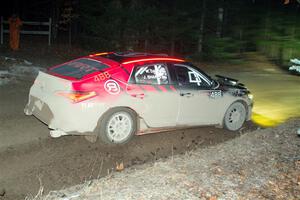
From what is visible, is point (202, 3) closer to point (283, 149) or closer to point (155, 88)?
point (155, 88)

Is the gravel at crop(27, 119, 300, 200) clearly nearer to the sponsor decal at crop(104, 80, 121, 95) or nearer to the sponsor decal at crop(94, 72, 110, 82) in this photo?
the sponsor decal at crop(104, 80, 121, 95)

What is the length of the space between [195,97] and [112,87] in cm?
183

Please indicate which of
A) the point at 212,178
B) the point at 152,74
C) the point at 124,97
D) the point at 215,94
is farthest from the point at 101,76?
the point at 212,178

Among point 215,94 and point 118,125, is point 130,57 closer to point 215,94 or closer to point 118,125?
point 118,125

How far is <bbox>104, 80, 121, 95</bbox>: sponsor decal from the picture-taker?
7391 millimetres

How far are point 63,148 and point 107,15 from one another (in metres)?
14.1

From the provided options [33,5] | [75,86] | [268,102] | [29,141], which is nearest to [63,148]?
[29,141]

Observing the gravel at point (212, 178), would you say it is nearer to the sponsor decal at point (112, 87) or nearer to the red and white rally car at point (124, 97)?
the red and white rally car at point (124, 97)

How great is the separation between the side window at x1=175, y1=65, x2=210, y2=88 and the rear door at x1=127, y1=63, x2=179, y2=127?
262 mm

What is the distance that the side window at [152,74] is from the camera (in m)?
7.80

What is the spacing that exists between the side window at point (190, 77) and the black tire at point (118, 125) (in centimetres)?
121

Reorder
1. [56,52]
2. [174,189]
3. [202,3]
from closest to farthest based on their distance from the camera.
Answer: [174,189]
[202,3]
[56,52]

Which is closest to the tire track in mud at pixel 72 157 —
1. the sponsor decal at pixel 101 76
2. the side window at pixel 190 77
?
the side window at pixel 190 77

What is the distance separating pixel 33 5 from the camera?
90.1 feet
